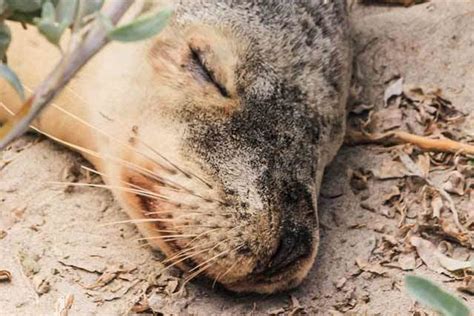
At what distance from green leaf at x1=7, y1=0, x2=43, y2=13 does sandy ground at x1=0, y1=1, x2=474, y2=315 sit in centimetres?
112

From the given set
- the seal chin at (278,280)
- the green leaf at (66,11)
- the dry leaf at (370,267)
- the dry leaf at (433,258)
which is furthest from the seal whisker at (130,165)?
the green leaf at (66,11)

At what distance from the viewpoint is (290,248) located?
105 inches

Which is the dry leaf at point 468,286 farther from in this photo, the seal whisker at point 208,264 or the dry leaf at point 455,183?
the seal whisker at point 208,264

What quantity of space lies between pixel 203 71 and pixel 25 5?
128 cm

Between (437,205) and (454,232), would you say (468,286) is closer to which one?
(454,232)

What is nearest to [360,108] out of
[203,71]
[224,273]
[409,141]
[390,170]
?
[409,141]

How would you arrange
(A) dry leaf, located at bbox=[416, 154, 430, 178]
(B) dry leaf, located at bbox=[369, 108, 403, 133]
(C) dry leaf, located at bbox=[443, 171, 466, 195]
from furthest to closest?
(B) dry leaf, located at bbox=[369, 108, 403, 133], (A) dry leaf, located at bbox=[416, 154, 430, 178], (C) dry leaf, located at bbox=[443, 171, 466, 195]

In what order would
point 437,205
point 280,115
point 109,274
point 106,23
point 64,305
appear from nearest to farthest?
point 106,23
point 64,305
point 109,274
point 280,115
point 437,205

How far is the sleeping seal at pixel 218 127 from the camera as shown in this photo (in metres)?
2.61

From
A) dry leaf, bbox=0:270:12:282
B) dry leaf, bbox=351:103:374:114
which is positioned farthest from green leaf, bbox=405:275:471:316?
dry leaf, bbox=351:103:374:114

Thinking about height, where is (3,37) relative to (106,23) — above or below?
below

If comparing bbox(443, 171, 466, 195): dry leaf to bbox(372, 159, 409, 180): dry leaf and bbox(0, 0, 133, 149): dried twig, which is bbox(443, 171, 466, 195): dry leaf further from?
bbox(0, 0, 133, 149): dried twig

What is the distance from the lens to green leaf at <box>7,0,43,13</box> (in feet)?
5.24

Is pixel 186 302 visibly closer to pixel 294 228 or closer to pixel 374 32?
pixel 294 228
